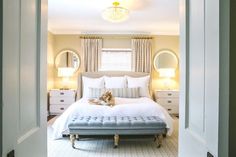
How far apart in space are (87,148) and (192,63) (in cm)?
309

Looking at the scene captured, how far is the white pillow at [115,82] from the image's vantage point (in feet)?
20.2

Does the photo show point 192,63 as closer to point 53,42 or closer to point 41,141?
point 41,141

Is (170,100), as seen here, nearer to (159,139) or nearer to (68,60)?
(159,139)

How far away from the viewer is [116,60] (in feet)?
23.6

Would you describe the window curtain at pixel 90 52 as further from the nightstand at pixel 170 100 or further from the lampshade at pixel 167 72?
the nightstand at pixel 170 100

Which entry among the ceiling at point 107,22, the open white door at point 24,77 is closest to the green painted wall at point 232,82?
the open white door at point 24,77

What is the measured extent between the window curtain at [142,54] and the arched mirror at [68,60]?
1.77 meters

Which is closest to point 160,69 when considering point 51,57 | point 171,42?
point 171,42

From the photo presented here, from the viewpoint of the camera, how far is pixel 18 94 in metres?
0.93

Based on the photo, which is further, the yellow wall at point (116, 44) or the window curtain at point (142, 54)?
the yellow wall at point (116, 44)

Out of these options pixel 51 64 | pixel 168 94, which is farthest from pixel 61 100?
pixel 168 94

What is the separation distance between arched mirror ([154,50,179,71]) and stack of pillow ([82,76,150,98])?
846mm

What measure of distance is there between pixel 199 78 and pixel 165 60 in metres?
6.25

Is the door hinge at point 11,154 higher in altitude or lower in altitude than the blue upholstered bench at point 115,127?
higher
